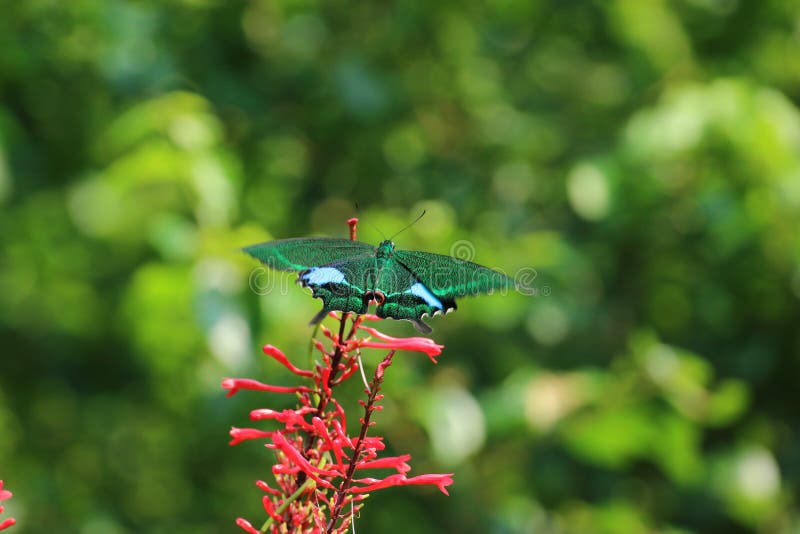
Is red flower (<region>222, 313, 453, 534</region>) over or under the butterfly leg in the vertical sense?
under

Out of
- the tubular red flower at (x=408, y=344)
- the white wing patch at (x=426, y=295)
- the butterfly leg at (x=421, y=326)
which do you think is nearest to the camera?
the tubular red flower at (x=408, y=344)

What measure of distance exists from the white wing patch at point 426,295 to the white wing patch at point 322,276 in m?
0.10

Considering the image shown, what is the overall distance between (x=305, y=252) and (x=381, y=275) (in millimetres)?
108

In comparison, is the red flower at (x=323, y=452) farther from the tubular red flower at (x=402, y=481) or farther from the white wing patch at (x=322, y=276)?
the white wing patch at (x=322, y=276)

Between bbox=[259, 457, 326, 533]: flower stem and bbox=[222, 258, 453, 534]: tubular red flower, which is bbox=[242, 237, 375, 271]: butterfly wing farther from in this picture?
bbox=[259, 457, 326, 533]: flower stem

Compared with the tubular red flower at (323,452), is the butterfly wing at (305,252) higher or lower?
higher

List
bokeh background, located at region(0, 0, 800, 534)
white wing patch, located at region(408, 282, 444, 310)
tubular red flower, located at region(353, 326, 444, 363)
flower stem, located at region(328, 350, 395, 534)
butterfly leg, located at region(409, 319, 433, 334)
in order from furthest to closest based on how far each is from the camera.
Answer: bokeh background, located at region(0, 0, 800, 534) < white wing patch, located at region(408, 282, 444, 310) < butterfly leg, located at region(409, 319, 433, 334) < tubular red flower, located at region(353, 326, 444, 363) < flower stem, located at region(328, 350, 395, 534)

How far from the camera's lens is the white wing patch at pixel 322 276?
3.45ft

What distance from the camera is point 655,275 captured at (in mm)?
3064

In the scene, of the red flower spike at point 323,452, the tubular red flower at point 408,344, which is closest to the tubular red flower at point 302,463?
the red flower spike at point 323,452

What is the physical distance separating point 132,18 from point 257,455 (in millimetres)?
1488

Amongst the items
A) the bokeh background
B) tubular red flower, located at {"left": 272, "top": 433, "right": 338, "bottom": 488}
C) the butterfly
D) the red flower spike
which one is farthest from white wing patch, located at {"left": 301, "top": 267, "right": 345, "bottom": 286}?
the bokeh background

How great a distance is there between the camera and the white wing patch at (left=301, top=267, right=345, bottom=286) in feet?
3.45

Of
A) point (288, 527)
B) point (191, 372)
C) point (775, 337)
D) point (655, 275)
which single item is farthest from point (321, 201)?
point (288, 527)
